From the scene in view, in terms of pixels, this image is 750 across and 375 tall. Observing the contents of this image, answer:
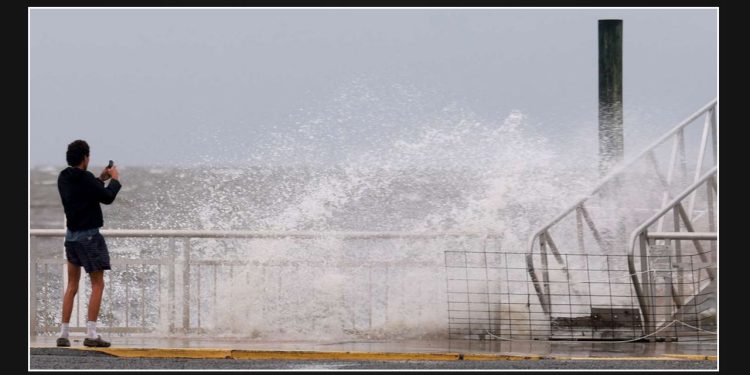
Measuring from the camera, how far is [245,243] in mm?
14961

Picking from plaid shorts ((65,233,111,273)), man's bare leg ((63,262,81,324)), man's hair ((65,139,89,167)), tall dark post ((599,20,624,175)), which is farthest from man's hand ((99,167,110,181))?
tall dark post ((599,20,624,175))

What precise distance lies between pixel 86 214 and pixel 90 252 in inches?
13.8

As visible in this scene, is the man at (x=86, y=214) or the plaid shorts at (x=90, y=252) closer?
the man at (x=86, y=214)

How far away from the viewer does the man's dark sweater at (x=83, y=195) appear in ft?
42.4

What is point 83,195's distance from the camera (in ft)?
42.7

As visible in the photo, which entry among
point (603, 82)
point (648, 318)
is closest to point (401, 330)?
point (648, 318)

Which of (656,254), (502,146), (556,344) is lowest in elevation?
(556,344)

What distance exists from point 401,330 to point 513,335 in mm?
1160

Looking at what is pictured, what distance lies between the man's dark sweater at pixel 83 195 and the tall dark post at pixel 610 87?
8131 millimetres

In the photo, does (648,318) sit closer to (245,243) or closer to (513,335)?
(513,335)

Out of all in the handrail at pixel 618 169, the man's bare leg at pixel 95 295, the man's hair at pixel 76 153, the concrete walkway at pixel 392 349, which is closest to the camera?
the concrete walkway at pixel 392 349

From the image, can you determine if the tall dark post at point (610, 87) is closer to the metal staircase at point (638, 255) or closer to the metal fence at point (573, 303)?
the metal staircase at point (638, 255)

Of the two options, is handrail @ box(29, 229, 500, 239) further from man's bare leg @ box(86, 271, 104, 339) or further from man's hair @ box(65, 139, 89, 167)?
man's hair @ box(65, 139, 89, 167)

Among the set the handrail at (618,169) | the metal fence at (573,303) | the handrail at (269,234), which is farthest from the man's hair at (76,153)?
the handrail at (618,169)
